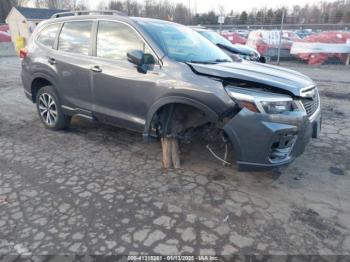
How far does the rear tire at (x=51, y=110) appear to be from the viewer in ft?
15.7

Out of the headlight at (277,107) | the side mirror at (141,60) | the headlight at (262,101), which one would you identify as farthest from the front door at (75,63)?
the headlight at (277,107)

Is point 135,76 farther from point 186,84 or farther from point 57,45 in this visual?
point 57,45

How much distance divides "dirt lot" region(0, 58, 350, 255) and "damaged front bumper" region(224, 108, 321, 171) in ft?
1.49

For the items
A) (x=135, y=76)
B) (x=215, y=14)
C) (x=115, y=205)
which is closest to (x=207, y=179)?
(x=115, y=205)

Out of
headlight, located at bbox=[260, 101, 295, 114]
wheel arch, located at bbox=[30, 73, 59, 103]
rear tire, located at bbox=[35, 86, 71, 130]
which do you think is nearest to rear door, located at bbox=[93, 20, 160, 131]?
rear tire, located at bbox=[35, 86, 71, 130]

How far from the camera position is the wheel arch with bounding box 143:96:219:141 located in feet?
10.1

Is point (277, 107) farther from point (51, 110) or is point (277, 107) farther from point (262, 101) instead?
point (51, 110)

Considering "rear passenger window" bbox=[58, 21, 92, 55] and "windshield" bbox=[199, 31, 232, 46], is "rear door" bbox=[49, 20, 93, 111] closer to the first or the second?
"rear passenger window" bbox=[58, 21, 92, 55]

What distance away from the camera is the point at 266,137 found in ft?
9.39

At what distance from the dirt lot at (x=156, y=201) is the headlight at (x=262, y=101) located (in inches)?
38.8

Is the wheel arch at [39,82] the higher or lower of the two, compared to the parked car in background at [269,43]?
lower

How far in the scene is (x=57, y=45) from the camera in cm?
463

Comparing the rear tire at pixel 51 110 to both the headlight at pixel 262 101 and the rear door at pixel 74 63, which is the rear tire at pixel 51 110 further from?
the headlight at pixel 262 101

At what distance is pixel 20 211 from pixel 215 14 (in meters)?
54.2
